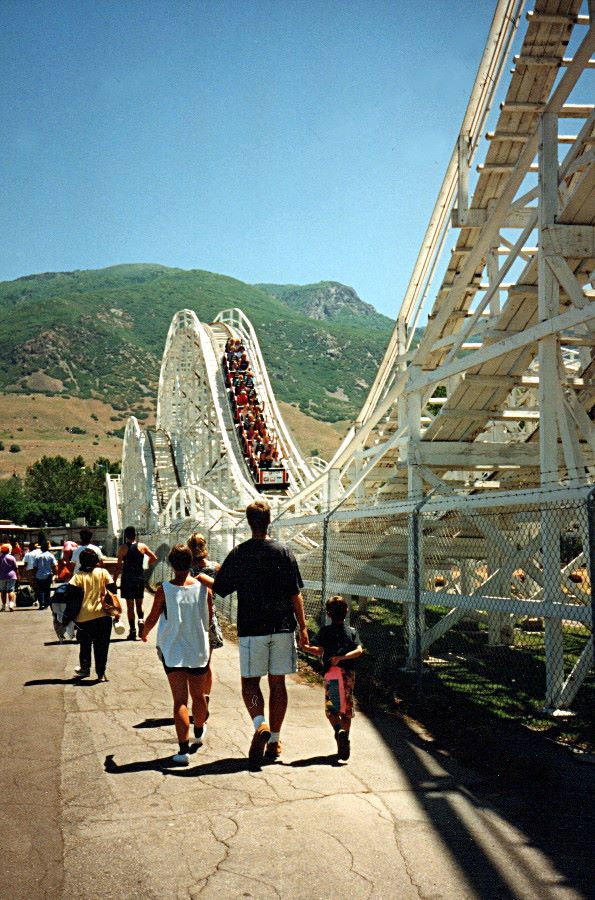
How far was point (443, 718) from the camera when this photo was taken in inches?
294

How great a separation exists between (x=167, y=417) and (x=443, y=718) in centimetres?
3327

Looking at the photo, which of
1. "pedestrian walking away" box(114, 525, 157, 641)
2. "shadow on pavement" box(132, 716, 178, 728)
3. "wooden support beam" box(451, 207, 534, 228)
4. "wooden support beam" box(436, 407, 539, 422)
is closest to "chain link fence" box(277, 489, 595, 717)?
"wooden support beam" box(436, 407, 539, 422)

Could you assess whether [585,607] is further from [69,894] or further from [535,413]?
[535,413]

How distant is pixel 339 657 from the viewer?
638 centimetres

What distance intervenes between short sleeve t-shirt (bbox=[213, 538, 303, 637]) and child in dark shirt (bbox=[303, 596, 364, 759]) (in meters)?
0.38

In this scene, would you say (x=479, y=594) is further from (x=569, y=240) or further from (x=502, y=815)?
(x=502, y=815)

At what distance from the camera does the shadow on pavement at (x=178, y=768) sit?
5.71 meters

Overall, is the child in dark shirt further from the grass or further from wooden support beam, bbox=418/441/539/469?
wooden support beam, bbox=418/441/539/469

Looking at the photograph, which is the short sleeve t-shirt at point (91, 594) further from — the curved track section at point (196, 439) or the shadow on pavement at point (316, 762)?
the curved track section at point (196, 439)

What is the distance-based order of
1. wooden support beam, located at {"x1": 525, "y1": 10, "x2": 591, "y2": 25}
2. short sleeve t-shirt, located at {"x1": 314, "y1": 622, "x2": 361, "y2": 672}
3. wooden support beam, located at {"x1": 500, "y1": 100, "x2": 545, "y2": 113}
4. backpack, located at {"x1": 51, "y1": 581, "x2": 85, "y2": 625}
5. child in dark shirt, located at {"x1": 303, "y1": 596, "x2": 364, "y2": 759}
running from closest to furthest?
child in dark shirt, located at {"x1": 303, "y1": 596, "x2": 364, "y2": 759}, short sleeve t-shirt, located at {"x1": 314, "y1": 622, "x2": 361, "y2": 672}, backpack, located at {"x1": 51, "y1": 581, "x2": 85, "y2": 625}, wooden support beam, located at {"x1": 525, "y1": 10, "x2": 591, "y2": 25}, wooden support beam, located at {"x1": 500, "y1": 100, "x2": 545, "y2": 113}

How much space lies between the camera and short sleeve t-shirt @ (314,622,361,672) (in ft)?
21.2

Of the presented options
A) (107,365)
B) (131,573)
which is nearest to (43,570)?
(131,573)

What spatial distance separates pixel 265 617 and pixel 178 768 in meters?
1.09

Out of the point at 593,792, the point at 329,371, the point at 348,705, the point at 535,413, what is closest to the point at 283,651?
the point at 348,705
